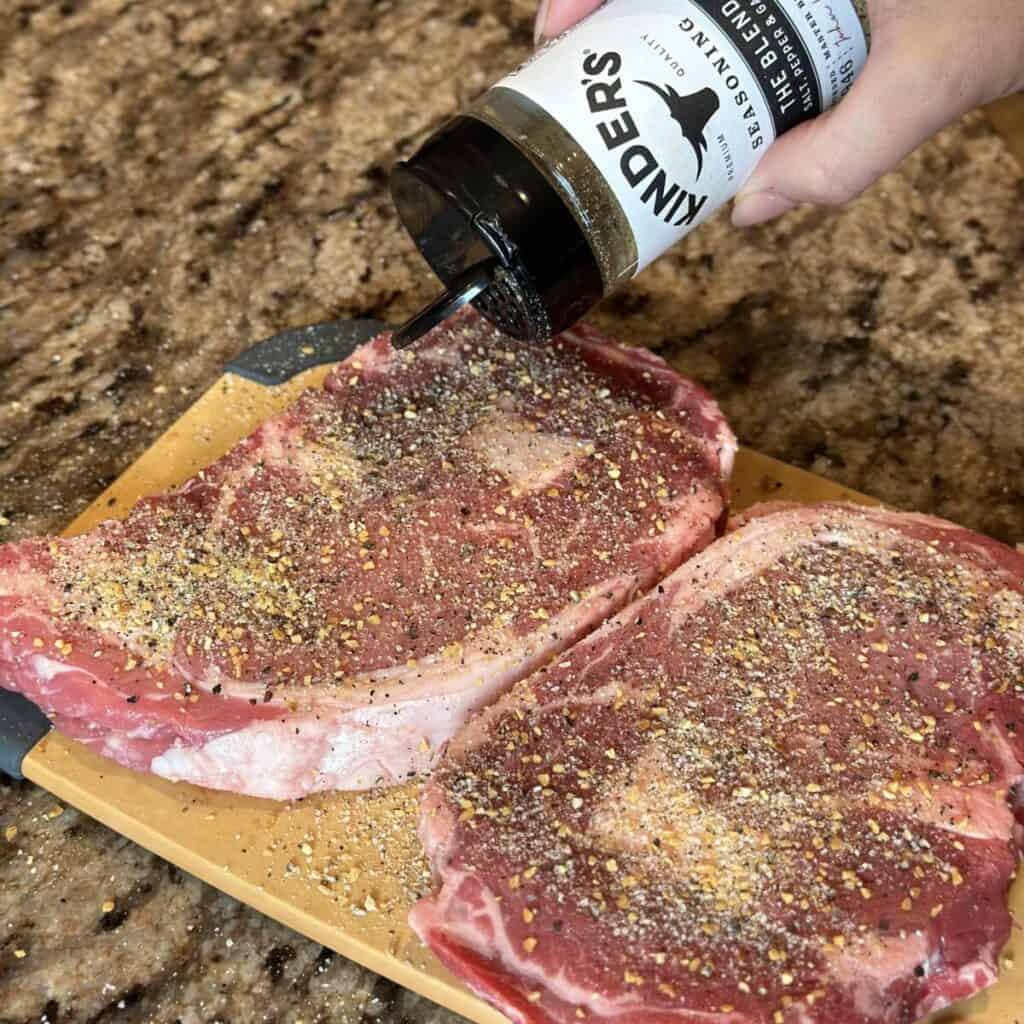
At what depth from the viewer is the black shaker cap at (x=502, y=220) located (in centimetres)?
188

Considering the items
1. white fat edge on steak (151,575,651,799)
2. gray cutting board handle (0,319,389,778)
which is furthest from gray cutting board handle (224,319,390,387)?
white fat edge on steak (151,575,651,799)

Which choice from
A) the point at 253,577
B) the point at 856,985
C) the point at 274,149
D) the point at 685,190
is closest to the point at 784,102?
the point at 685,190

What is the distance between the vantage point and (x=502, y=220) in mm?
1882

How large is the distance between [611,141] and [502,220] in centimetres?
20

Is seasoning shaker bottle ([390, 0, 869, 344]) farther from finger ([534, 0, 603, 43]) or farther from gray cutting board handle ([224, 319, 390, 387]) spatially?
gray cutting board handle ([224, 319, 390, 387])

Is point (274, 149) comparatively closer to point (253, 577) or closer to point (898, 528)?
point (253, 577)

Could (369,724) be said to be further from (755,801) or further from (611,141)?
(611,141)

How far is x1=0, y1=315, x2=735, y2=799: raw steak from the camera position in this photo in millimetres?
2100

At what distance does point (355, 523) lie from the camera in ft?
7.55

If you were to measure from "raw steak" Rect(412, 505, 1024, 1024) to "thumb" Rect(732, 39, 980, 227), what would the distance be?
0.61m

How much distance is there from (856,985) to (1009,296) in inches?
80.8

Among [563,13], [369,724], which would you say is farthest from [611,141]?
[369,724]

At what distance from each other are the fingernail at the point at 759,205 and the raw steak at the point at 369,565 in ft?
1.37

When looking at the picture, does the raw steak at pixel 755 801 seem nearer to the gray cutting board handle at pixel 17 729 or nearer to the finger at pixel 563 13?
the gray cutting board handle at pixel 17 729
